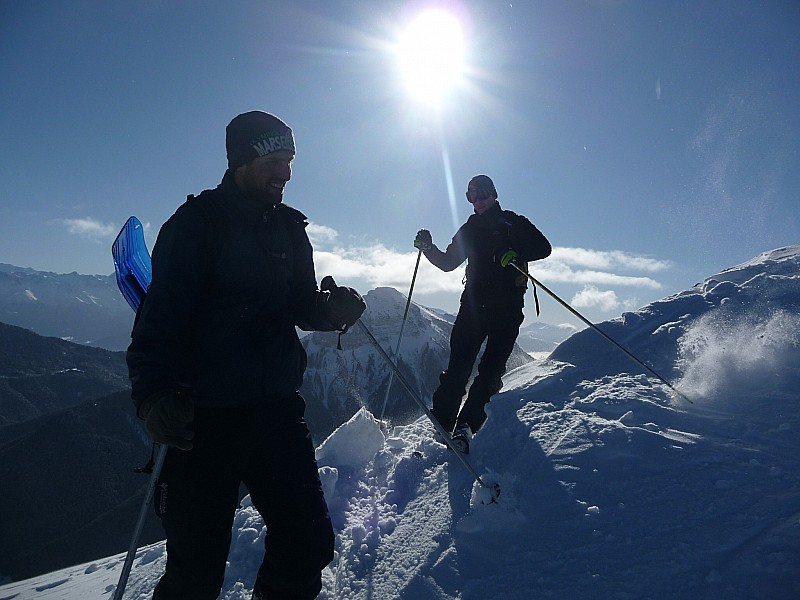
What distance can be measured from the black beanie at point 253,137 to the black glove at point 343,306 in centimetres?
115

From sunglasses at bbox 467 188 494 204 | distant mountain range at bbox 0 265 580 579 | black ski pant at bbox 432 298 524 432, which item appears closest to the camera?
black ski pant at bbox 432 298 524 432

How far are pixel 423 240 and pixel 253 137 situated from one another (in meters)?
4.42

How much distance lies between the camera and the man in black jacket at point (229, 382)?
8.14 ft

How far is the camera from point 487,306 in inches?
246

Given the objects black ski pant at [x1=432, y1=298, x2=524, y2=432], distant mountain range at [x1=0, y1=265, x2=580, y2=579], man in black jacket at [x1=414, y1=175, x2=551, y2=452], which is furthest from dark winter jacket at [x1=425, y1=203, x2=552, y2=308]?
distant mountain range at [x1=0, y1=265, x2=580, y2=579]

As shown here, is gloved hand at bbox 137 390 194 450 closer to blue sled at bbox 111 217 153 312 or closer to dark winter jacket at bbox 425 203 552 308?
blue sled at bbox 111 217 153 312

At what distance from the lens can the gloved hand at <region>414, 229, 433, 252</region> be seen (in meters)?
7.26

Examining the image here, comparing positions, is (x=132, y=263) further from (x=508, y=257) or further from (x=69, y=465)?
(x=69, y=465)

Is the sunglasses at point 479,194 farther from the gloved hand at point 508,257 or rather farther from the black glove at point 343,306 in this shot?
the black glove at point 343,306

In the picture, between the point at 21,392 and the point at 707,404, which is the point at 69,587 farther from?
the point at 21,392

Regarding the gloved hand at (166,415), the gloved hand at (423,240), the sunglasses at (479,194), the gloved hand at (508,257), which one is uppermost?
the sunglasses at (479,194)

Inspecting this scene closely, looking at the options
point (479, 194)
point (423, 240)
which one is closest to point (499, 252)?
point (479, 194)

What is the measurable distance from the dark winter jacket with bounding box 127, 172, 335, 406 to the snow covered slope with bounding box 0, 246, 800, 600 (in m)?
2.36

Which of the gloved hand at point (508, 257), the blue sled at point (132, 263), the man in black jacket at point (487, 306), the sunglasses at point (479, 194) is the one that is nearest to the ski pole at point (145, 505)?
the blue sled at point (132, 263)
